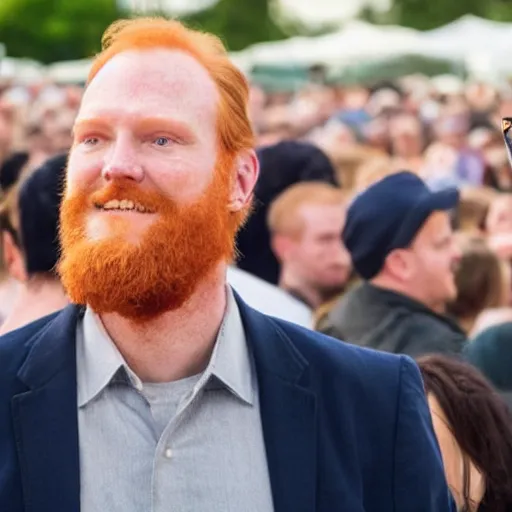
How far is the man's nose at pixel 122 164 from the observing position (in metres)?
2.53

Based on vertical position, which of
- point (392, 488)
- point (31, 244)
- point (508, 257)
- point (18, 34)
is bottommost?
point (18, 34)

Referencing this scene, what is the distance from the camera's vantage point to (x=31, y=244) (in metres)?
4.48

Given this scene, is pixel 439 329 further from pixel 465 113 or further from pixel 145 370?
pixel 465 113

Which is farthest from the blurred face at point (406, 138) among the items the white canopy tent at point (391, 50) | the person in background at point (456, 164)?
the white canopy tent at point (391, 50)

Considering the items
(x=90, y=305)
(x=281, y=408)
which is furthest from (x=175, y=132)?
(x=281, y=408)

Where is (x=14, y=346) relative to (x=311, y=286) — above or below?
above

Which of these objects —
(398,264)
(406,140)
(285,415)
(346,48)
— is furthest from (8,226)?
(346,48)

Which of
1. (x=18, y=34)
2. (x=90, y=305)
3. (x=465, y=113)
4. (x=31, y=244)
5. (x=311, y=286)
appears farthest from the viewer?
(x=18, y=34)

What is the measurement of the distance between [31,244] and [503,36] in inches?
1042

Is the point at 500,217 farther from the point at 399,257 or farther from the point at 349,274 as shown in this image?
the point at 399,257

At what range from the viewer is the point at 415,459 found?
2631mm

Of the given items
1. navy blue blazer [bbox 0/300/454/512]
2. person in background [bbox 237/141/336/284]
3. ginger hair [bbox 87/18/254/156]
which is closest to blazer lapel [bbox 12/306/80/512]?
navy blue blazer [bbox 0/300/454/512]

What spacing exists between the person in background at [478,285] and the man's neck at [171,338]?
151 inches

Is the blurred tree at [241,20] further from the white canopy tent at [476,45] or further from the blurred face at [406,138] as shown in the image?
the blurred face at [406,138]
